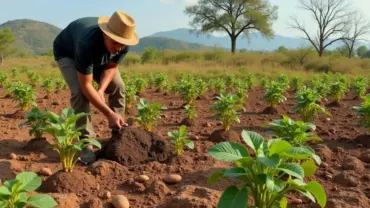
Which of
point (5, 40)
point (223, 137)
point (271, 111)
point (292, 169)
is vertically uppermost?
point (5, 40)

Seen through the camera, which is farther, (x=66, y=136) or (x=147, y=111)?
(x=147, y=111)

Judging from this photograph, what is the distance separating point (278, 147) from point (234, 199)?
43 centimetres

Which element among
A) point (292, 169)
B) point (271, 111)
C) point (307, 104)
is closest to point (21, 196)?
point (292, 169)

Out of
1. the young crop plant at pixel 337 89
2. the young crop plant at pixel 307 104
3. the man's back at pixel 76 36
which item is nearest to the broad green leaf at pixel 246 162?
the man's back at pixel 76 36

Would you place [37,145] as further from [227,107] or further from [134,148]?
[227,107]

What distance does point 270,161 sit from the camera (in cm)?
227

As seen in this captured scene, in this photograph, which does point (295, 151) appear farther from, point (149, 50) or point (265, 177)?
point (149, 50)

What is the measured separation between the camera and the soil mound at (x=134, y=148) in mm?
4379

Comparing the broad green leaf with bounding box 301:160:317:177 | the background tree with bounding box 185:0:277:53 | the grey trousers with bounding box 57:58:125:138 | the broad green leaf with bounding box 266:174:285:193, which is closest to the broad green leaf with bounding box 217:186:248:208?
the broad green leaf with bounding box 266:174:285:193

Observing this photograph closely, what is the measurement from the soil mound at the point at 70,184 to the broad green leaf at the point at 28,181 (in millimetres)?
979

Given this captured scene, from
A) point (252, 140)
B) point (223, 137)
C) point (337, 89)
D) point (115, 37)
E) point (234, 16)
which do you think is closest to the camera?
point (252, 140)

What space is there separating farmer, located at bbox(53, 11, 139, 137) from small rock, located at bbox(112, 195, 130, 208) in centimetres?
107

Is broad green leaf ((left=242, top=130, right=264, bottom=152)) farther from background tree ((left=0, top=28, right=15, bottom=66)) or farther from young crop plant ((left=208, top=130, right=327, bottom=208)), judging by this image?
background tree ((left=0, top=28, right=15, bottom=66))

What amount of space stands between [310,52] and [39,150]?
2424 cm
